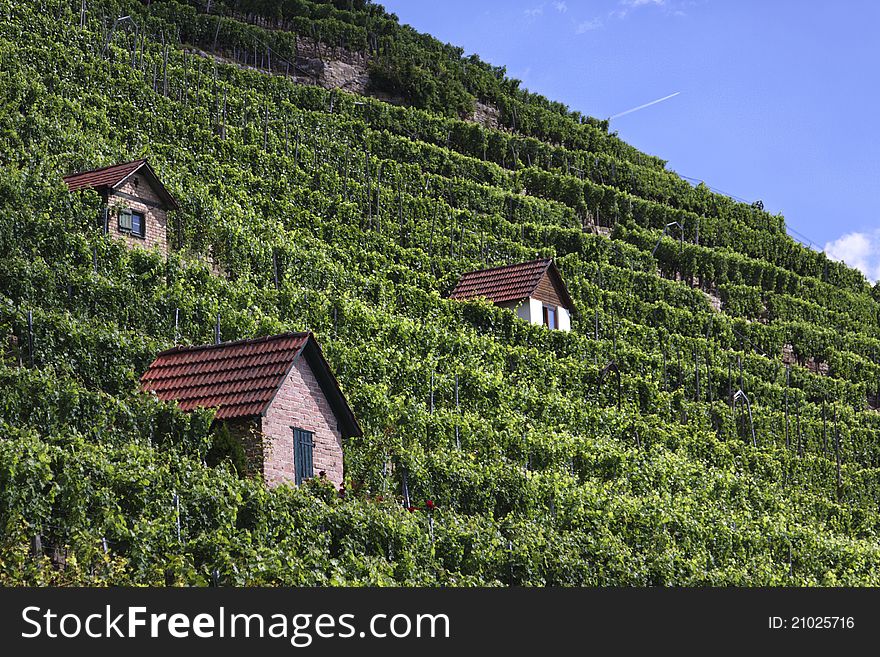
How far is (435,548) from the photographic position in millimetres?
18516

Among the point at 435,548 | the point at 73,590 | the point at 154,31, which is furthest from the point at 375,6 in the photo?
the point at 73,590

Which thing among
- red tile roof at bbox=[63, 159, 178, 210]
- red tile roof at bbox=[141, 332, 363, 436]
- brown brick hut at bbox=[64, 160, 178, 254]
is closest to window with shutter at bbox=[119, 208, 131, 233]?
brown brick hut at bbox=[64, 160, 178, 254]

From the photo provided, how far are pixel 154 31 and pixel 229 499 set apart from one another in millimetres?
37463

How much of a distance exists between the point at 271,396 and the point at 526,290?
16773 mm

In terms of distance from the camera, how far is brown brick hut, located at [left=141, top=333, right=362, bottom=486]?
762 inches

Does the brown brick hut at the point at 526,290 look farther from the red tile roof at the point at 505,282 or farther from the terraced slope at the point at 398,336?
the terraced slope at the point at 398,336

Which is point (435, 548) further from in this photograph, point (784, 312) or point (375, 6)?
point (375, 6)

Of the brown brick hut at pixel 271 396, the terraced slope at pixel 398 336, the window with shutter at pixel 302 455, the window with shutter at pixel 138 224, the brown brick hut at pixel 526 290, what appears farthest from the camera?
the brown brick hut at pixel 526 290

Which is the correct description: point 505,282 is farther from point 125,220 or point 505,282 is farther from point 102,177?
point 102,177

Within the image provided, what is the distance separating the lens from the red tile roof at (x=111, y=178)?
1049 inches

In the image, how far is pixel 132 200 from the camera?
2731 centimetres

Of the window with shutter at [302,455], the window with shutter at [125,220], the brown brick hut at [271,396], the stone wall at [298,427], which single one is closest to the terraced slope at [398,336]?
the brown brick hut at [271,396]

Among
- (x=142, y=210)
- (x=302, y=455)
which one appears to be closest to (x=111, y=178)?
(x=142, y=210)

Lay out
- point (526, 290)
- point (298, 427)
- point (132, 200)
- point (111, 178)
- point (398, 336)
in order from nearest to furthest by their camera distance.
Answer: point (298, 427)
point (111, 178)
point (132, 200)
point (398, 336)
point (526, 290)
